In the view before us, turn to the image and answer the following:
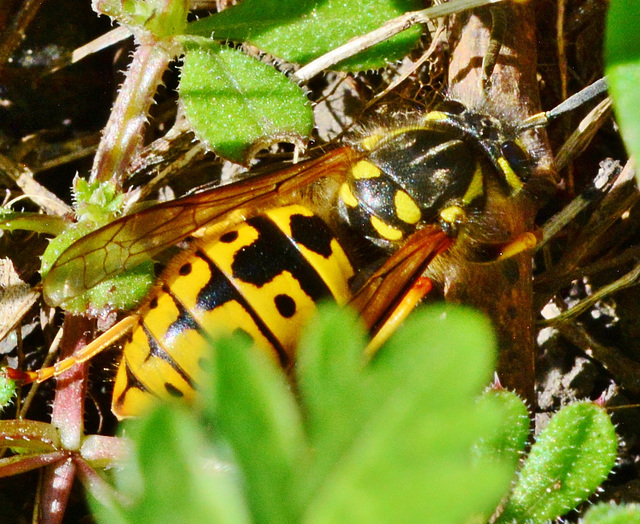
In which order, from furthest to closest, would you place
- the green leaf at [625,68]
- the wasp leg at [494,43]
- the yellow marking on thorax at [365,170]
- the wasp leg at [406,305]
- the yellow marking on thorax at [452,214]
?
the wasp leg at [494,43] < the yellow marking on thorax at [365,170] < the yellow marking on thorax at [452,214] < the wasp leg at [406,305] < the green leaf at [625,68]

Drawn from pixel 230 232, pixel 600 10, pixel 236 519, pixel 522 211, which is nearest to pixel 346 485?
pixel 236 519

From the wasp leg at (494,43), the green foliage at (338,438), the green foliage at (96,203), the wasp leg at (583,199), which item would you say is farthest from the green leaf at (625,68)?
the green foliage at (96,203)

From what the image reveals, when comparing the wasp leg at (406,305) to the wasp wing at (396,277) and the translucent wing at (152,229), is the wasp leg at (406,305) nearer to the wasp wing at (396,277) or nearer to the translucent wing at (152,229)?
the wasp wing at (396,277)

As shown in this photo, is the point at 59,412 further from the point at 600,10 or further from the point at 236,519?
the point at 600,10

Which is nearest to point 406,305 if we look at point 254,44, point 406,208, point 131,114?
point 406,208

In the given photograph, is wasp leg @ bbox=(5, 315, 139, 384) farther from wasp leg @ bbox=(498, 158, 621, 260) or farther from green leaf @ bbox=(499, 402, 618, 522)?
wasp leg @ bbox=(498, 158, 621, 260)

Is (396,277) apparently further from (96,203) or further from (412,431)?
(412,431)
